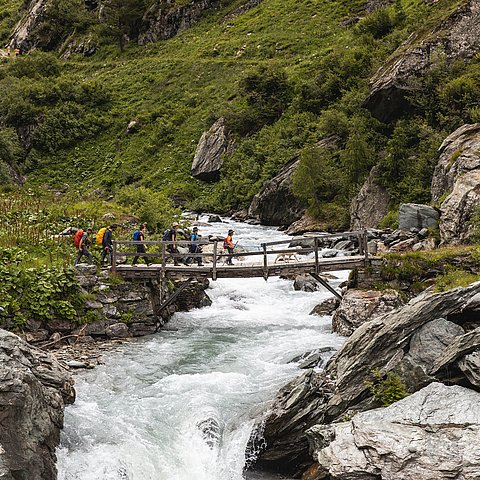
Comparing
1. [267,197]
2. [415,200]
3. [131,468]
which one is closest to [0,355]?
[131,468]

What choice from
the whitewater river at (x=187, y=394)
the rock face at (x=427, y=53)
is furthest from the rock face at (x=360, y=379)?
the rock face at (x=427, y=53)

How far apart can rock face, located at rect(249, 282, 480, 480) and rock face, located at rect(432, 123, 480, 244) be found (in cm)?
1042

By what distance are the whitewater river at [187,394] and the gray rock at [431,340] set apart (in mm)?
4171

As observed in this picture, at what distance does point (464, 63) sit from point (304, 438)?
28.5 metres

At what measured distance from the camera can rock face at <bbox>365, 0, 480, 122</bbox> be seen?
1304 inches

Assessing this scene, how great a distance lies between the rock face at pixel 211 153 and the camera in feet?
168

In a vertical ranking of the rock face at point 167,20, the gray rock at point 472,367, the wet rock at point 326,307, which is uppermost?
the rock face at point 167,20

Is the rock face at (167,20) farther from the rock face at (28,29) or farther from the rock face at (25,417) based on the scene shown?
the rock face at (25,417)

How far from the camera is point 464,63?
32.5 meters

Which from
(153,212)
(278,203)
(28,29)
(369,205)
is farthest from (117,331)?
(28,29)

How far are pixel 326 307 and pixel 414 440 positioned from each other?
41.1 feet

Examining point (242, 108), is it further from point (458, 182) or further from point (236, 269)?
point (236, 269)

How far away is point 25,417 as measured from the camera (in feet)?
A: 36.0

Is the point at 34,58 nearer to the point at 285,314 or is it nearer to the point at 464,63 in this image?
the point at 464,63
